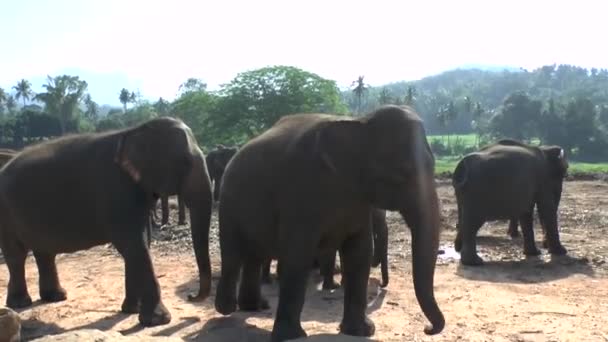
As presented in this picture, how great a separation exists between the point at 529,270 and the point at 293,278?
651 cm

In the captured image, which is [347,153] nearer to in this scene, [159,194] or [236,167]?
[236,167]

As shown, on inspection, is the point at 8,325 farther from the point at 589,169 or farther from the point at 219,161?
the point at 589,169

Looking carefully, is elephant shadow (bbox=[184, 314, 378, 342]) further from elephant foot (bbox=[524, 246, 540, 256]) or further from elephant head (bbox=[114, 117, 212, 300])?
elephant foot (bbox=[524, 246, 540, 256])

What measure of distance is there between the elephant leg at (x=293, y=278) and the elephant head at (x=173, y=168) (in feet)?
3.87

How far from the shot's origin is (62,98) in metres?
74.9

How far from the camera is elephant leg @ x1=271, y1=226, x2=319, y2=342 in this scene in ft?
21.0

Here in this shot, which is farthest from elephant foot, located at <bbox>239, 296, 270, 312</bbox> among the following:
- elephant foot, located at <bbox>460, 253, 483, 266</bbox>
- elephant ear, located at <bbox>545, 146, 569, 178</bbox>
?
elephant ear, located at <bbox>545, 146, 569, 178</bbox>

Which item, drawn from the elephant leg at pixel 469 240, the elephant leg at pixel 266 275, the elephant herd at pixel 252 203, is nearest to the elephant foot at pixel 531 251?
the elephant leg at pixel 469 240

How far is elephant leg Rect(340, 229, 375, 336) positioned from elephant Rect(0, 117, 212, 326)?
1.51 meters

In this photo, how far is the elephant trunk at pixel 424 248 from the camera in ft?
19.1

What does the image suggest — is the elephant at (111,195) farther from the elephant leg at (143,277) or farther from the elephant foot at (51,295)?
the elephant foot at (51,295)

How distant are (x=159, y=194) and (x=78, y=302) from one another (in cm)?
254

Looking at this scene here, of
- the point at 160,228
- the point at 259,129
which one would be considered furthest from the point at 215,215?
the point at 259,129

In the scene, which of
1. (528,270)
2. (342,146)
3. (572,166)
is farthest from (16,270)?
(572,166)
